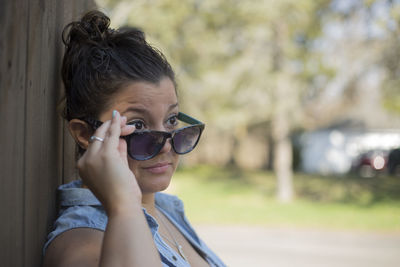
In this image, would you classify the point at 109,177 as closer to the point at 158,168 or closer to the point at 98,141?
the point at 98,141

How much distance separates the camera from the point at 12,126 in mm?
1207

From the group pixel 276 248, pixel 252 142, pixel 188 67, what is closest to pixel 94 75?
pixel 276 248

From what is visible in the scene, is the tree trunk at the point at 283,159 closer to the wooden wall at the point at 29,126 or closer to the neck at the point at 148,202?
the neck at the point at 148,202

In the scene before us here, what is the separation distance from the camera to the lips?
5.26 feet

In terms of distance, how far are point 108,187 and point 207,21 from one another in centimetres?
1298

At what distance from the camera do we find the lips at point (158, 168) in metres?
1.60

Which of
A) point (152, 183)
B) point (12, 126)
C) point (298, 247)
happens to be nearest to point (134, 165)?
point (152, 183)

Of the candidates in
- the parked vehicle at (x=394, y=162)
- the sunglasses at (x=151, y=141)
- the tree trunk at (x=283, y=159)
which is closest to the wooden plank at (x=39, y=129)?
the sunglasses at (x=151, y=141)

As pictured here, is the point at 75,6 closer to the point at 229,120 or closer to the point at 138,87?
the point at 138,87

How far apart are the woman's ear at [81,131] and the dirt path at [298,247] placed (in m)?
5.78

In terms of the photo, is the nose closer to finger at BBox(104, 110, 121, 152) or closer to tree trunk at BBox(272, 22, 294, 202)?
finger at BBox(104, 110, 121, 152)

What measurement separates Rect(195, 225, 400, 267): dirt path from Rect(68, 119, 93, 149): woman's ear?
5.78m

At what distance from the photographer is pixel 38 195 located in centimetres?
145

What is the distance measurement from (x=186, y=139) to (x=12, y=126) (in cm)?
70
